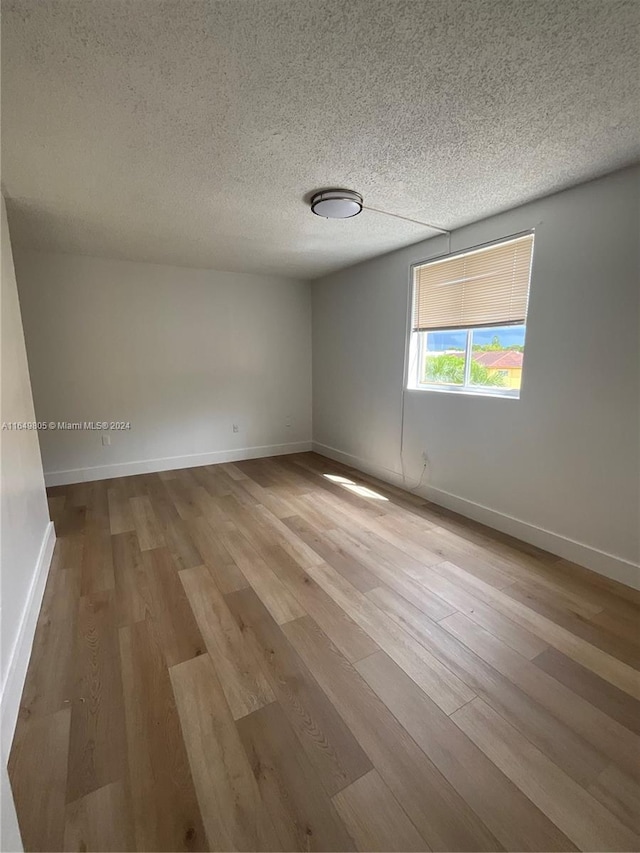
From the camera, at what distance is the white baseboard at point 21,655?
126 cm

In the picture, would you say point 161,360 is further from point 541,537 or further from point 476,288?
point 541,537

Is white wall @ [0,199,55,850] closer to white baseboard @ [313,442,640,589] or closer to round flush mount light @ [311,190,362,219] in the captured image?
round flush mount light @ [311,190,362,219]

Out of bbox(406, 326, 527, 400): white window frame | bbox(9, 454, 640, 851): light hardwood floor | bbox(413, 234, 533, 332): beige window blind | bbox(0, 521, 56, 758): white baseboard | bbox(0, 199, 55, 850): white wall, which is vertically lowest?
bbox(9, 454, 640, 851): light hardwood floor

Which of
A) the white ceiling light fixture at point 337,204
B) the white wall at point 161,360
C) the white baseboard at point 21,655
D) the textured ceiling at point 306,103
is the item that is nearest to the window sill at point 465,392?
the textured ceiling at point 306,103

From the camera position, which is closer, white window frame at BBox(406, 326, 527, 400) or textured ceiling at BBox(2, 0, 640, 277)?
textured ceiling at BBox(2, 0, 640, 277)

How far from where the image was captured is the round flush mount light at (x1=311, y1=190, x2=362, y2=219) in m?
2.25

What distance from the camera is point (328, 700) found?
1.42 meters

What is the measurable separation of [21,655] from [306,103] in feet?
8.53

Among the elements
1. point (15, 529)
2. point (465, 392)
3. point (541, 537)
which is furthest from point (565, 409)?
point (15, 529)

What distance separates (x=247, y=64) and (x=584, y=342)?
2265 millimetres

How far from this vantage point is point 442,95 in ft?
4.67

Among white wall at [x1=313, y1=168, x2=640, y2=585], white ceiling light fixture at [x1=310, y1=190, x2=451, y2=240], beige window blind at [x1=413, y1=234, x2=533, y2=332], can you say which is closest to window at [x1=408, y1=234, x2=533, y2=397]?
beige window blind at [x1=413, y1=234, x2=533, y2=332]

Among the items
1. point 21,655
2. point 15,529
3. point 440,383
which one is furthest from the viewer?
point 440,383

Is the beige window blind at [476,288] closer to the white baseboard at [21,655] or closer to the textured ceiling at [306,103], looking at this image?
the textured ceiling at [306,103]
